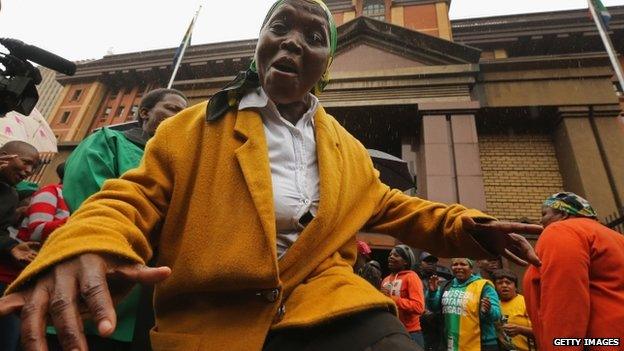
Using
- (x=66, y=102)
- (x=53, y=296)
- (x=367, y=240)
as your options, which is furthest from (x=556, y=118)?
(x=66, y=102)

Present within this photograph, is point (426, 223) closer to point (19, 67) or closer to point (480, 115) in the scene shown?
point (19, 67)

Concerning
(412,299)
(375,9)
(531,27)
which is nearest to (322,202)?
(412,299)

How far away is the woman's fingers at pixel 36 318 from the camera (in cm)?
68

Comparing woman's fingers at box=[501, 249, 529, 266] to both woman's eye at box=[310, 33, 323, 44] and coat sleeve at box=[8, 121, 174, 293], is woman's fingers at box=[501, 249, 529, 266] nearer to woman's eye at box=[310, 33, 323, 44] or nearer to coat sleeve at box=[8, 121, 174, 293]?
woman's eye at box=[310, 33, 323, 44]

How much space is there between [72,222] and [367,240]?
9355 mm

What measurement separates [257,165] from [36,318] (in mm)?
811

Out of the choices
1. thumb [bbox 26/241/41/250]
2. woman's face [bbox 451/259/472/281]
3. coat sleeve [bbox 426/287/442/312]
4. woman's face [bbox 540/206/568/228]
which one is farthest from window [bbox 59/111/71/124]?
woman's face [bbox 540/206/568/228]

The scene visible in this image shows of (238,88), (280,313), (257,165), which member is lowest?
(280,313)

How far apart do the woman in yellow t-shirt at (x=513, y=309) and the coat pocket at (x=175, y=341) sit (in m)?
4.16

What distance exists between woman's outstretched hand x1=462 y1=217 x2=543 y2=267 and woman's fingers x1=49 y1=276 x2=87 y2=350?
139cm

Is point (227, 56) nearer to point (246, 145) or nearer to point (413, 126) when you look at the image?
point (413, 126)

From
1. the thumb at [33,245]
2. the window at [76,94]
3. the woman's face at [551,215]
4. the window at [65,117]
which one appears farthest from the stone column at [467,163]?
the window at [76,94]

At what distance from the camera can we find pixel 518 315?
484 centimetres

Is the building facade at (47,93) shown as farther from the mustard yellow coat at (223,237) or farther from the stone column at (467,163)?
the mustard yellow coat at (223,237)
